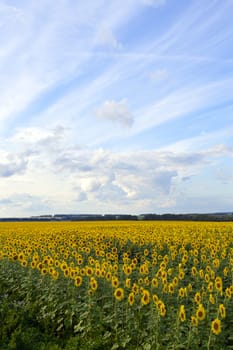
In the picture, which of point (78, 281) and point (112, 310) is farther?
point (78, 281)

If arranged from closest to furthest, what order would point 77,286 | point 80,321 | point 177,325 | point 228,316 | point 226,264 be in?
point 177,325
point 228,316
point 80,321
point 77,286
point 226,264

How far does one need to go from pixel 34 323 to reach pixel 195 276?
341 centimetres

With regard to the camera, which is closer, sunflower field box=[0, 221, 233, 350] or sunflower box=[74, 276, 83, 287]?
sunflower field box=[0, 221, 233, 350]

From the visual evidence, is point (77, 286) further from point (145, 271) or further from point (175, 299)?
point (175, 299)

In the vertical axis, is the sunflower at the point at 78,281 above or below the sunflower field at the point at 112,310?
above

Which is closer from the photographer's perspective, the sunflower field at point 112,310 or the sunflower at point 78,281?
the sunflower field at point 112,310

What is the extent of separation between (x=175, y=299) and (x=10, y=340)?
302cm

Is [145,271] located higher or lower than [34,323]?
higher

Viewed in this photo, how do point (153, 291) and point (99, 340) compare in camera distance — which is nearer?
point (99, 340)

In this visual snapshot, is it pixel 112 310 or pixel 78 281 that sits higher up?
pixel 78 281

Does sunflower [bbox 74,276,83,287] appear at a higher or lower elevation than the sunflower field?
higher

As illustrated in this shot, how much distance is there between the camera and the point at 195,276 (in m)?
9.48

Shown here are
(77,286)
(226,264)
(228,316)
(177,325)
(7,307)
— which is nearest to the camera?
(177,325)

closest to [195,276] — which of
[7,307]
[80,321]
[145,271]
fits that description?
[145,271]
